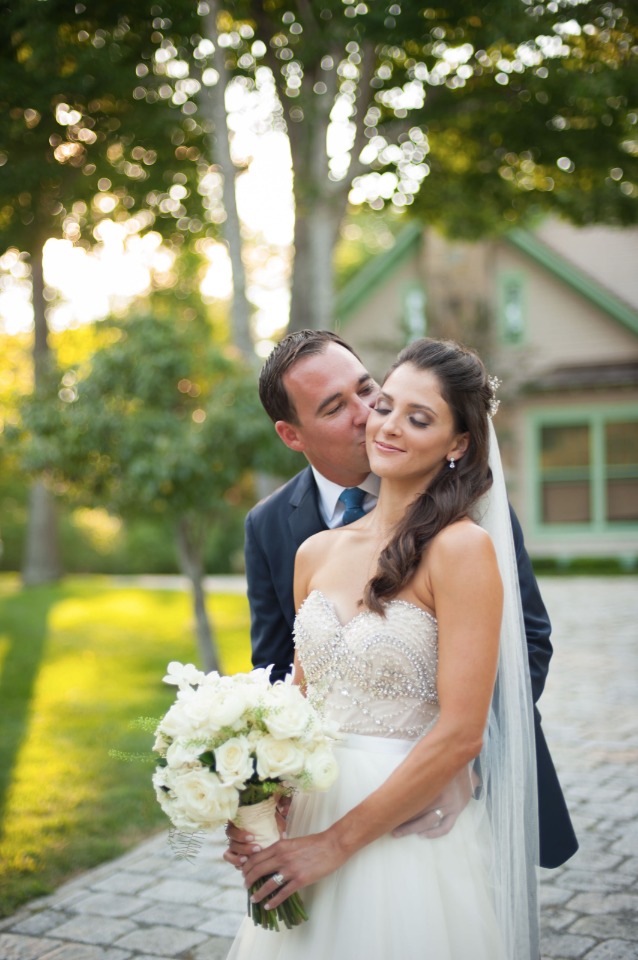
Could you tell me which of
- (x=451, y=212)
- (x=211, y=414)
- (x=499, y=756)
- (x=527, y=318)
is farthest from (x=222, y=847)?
(x=527, y=318)

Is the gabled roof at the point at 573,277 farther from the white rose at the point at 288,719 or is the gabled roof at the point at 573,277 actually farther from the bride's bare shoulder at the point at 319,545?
the white rose at the point at 288,719


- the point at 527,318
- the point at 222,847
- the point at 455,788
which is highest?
the point at 527,318

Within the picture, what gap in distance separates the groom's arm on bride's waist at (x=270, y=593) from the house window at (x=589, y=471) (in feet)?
65.8

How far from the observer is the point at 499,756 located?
2.98 meters

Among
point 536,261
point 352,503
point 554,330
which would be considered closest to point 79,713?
point 352,503

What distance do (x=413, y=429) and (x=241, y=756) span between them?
94 cm

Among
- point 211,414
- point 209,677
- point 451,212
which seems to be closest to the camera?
point 209,677

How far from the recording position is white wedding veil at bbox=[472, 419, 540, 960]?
2.90 meters

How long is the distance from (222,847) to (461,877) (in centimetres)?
346

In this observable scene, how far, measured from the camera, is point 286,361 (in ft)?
11.1

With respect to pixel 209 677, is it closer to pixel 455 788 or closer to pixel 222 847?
pixel 455 788

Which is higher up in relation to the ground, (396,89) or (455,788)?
(396,89)

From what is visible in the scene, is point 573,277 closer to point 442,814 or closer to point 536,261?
point 536,261

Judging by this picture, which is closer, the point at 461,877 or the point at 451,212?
the point at 461,877
